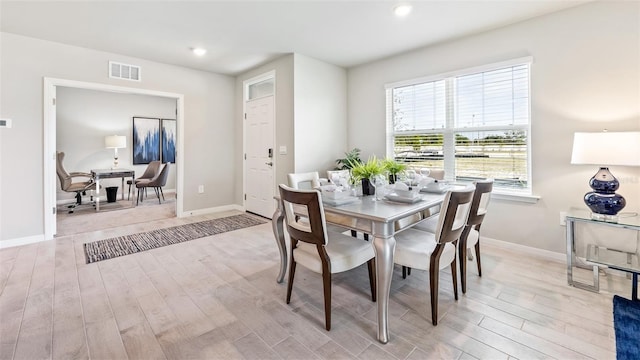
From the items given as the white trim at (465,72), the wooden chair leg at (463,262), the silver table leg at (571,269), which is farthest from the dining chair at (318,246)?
the white trim at (465,72)

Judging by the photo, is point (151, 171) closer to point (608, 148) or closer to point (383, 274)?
point (383, 274)

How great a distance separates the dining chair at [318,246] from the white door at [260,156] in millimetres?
2566

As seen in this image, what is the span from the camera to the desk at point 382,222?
164cm

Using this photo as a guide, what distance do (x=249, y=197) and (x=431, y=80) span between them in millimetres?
3459

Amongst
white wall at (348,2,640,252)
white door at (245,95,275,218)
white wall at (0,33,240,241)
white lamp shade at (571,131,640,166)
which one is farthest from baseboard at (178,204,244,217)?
white lamp shade at (571,131,640,166)

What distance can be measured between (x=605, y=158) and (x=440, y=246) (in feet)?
5.58

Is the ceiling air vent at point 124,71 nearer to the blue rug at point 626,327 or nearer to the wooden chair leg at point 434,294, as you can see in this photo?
the wooden chair leg at point 434,294

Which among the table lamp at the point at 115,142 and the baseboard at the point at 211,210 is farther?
the table lamp at the point at 115,142

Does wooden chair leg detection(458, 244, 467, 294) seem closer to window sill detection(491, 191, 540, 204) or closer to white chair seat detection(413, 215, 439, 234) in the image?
white chair seat detection(413, 215, 439, 234)

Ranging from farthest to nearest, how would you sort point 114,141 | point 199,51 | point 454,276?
point 114,141
point 199,51
point 454,276

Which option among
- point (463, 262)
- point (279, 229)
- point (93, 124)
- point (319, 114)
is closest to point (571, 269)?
point (463, 262)

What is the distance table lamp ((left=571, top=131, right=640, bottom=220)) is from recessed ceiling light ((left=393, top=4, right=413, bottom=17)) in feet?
6.22

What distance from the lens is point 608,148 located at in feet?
7.36

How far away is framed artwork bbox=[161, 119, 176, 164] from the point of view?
7.12 meters
